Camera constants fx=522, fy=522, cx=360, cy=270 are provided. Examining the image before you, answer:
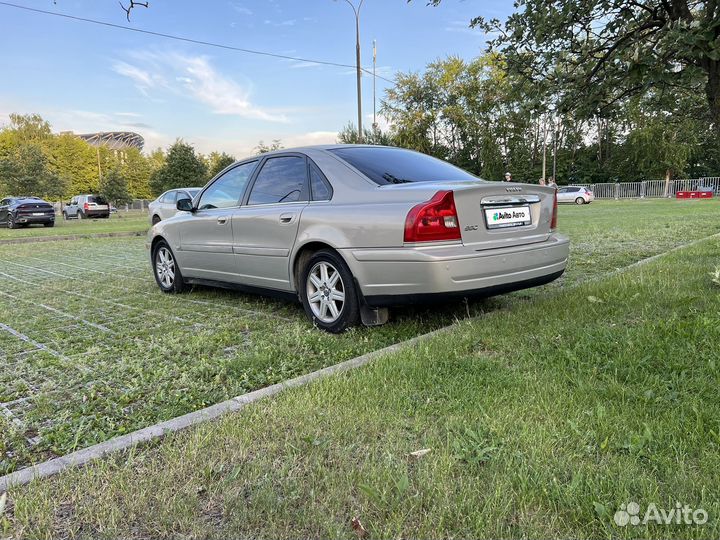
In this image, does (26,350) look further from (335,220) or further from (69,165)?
(69,165)

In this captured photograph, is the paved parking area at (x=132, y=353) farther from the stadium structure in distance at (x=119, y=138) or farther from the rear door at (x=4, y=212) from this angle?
the stadium structure in distance at (x=119, y=138)

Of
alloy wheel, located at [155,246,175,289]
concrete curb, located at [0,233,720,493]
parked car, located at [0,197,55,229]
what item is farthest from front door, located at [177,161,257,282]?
parked car, located at [0,197,55,229]

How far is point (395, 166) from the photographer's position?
4555 millimetres

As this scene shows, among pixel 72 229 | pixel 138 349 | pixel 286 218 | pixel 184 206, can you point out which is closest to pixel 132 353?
pixel 138 349

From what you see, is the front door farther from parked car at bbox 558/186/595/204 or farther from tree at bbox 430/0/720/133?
parked car at bbox 558/186/595/204

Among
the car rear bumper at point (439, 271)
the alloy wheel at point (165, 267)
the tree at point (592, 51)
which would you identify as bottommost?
the alloy wheel at point (165, 267)

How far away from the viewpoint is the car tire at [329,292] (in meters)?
4.14

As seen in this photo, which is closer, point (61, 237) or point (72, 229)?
point (61, 237)

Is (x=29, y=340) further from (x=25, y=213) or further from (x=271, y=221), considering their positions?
(x=25, y=213)

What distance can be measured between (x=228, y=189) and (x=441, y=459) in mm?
4284

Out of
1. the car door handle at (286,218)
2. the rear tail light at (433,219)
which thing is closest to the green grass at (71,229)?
the car door handle at (286,218)

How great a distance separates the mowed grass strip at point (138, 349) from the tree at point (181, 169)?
3473 centimetres

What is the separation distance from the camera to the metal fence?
44.2m

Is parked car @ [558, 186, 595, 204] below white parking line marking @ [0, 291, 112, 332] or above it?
above
